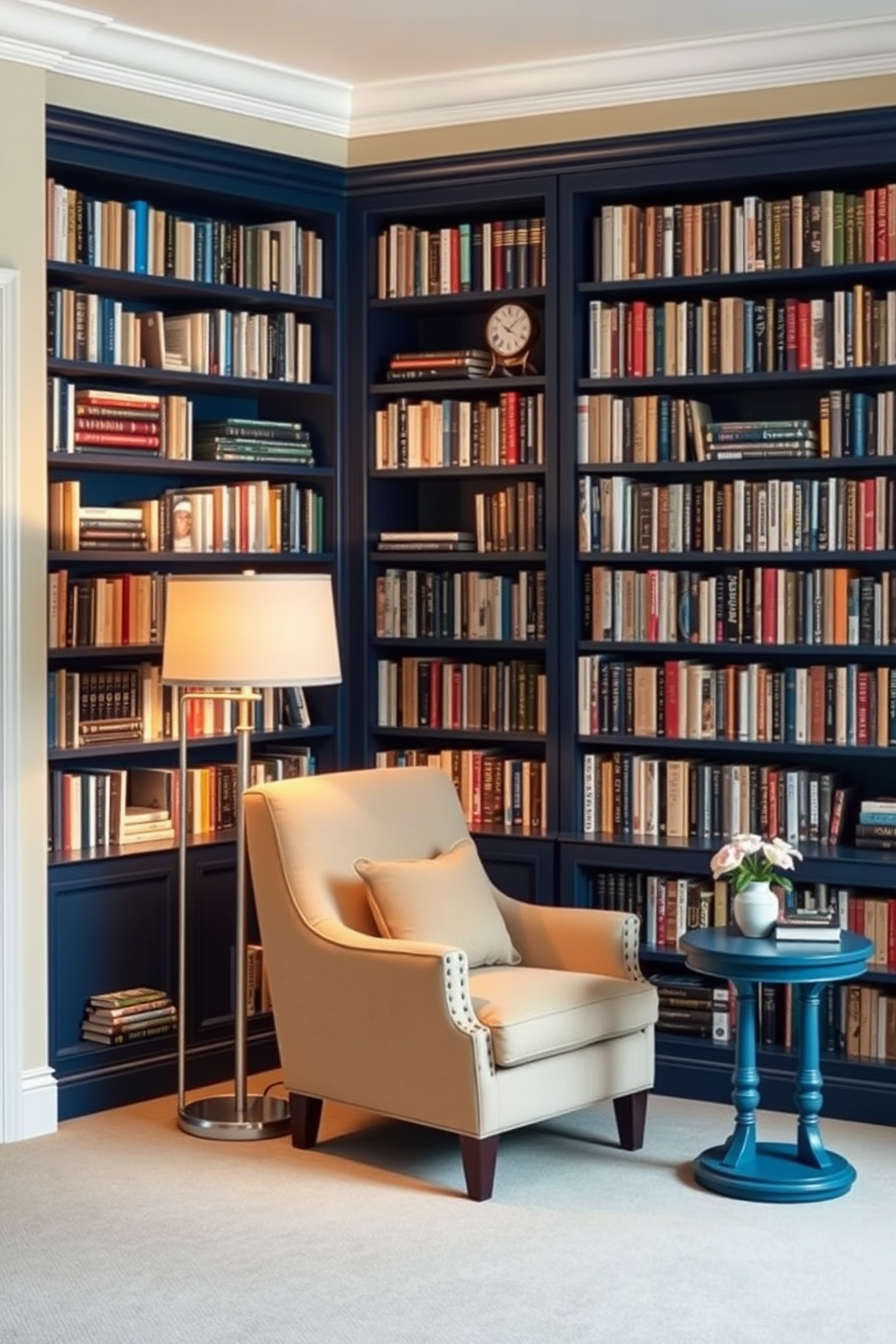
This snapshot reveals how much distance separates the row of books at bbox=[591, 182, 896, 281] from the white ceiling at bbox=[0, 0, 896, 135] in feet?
1.09

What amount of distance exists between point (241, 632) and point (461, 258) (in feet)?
5.58

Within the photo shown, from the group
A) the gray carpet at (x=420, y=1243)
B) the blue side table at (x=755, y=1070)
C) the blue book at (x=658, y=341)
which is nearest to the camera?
the gray carpet at (x=420, y=1243)

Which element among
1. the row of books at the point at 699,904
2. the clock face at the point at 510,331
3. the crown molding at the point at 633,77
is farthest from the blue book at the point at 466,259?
the row of books at the point at 699,904

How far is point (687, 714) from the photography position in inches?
224

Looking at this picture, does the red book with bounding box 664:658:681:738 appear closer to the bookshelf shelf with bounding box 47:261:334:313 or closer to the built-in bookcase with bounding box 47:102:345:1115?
the built-in bookcase with bounding box 47:102:345:1115

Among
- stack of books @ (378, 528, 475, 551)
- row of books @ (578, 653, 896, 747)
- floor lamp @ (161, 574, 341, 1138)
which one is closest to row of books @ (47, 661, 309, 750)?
floor lamp @ (161, 574, 341, 1138)

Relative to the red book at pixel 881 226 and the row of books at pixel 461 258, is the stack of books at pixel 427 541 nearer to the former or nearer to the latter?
the row of books at pixel 461 258

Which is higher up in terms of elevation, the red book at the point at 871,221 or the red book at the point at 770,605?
the red book at the point at 871,221

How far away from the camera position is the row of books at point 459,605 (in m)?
5.93

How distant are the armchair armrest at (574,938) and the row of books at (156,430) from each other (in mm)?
1611

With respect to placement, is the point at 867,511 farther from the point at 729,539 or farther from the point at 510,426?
the point at 510,426

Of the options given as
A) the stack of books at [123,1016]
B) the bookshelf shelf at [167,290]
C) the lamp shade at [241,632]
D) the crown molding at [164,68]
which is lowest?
the stack of books at [123,1016]

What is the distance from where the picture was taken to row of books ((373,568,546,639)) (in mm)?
5930

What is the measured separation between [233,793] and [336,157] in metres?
2.01
